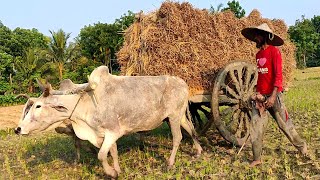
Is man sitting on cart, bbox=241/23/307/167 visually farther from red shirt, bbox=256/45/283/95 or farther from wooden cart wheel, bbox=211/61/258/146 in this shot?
wooden cart wheel, bbox=211/61/258/146

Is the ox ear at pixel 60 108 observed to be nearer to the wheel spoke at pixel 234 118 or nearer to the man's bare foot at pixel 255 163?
the man's bare foot at pixel 255 163

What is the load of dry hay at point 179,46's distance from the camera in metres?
5.91

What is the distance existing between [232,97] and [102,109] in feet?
7.85

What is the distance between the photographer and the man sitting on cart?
4.77 metres

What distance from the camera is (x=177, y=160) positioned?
5699 mm

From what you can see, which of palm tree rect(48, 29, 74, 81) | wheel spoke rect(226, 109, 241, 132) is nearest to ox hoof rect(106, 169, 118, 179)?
wheel spoke rect(226, 109, 241, 132)

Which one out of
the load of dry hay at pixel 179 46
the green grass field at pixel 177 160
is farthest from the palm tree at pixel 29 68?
the load of dry hay at pixel 179 46

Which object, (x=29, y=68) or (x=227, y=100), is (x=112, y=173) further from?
(x=29, y=68)

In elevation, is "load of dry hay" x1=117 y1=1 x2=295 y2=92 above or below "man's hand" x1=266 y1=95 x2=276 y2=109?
above

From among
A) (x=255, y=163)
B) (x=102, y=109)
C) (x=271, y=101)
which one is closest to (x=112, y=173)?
(x=102, y=109)

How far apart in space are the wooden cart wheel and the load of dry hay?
24 centimetres

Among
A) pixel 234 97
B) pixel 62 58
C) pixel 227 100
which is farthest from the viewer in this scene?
pixel 62 58

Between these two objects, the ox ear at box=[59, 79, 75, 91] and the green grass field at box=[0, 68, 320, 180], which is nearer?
the green grass field at box=[0, 68, 320, 180]

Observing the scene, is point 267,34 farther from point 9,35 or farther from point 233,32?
point 9,35
